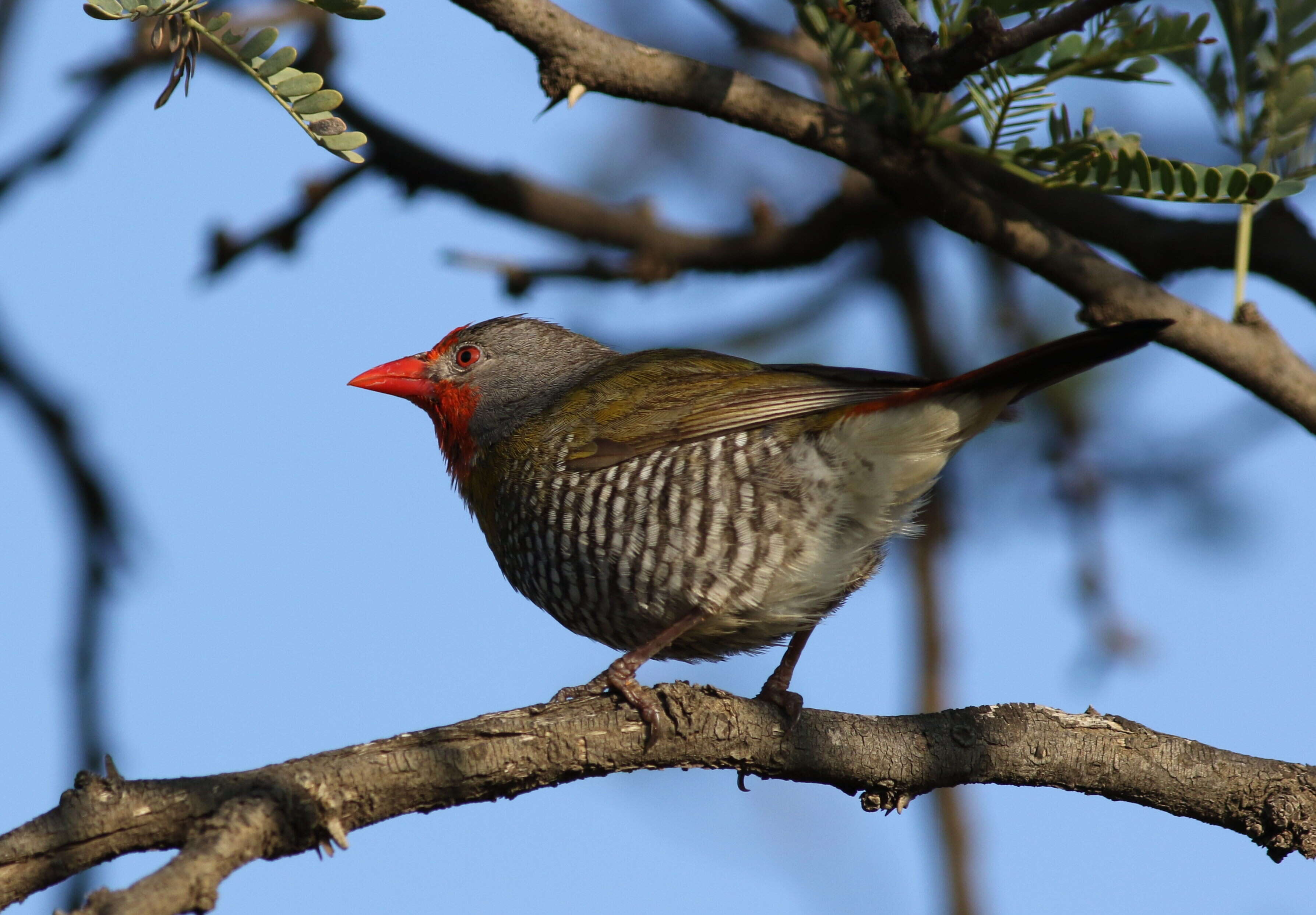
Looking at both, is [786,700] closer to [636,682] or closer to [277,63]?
[636,682]

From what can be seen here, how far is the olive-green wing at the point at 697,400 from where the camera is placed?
4.09 m

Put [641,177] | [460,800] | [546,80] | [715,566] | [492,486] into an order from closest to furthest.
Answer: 1. [460,800]
2. [546,80]
3. [715,566]
4. [492,486]
5. [641,177]

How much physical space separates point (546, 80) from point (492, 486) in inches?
63.8

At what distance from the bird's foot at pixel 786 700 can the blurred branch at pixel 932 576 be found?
1810mm

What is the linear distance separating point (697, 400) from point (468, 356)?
4.51 feet

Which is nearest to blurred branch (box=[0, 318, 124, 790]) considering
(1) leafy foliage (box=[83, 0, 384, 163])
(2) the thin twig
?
(2) the thin twig

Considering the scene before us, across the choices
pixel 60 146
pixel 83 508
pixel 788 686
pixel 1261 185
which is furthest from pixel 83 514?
pixel 1261 185

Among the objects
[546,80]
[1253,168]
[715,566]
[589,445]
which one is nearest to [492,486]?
[589,445]

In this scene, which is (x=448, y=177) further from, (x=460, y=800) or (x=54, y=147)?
(x=460, y=800)

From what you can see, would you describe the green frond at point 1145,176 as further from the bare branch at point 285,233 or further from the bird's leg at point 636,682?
the bare branch at point 285,233

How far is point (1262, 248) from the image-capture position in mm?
4164

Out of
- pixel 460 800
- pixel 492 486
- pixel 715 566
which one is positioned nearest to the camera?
pixel 460 800

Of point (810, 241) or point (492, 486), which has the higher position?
point (810, 241)

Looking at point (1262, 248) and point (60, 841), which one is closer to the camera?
point (60, 841)
